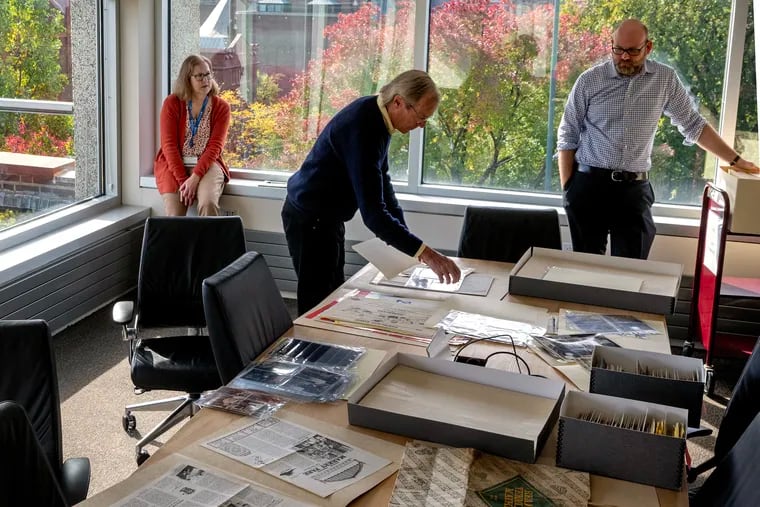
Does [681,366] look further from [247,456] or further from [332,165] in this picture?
[332,165]

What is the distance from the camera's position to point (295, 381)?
8.16 ft

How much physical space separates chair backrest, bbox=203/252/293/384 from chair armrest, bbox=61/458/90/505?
53cm

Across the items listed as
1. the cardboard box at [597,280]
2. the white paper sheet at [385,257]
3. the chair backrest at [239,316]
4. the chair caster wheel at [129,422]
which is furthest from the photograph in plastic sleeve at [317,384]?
the chair caster wheel at [129,422]

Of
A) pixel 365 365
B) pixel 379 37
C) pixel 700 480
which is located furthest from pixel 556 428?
pixel 379 37

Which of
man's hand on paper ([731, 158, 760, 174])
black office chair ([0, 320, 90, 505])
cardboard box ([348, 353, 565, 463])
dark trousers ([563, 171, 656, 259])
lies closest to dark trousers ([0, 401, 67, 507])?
black office chair ([0, 320, 90, 505])

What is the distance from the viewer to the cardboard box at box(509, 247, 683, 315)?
3.27m

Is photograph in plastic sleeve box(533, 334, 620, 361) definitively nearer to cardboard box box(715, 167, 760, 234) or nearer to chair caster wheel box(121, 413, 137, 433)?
cardboard box box(715, 167, 760, 234)

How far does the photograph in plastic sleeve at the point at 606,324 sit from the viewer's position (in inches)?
120

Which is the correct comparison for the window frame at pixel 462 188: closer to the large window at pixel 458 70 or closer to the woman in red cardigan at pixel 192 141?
the large window at pixel 458 70

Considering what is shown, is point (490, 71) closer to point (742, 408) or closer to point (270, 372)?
point (742, 408)

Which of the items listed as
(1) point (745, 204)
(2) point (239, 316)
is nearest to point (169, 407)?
(2) point (239, 316)

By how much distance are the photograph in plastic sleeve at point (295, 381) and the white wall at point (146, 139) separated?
2.85 meters

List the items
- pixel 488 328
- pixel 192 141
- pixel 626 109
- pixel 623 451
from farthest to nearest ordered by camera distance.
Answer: pixel 192 141
pixel 626 109
pixel 488 328
pixel 623 451

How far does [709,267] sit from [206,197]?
9.64 ft
